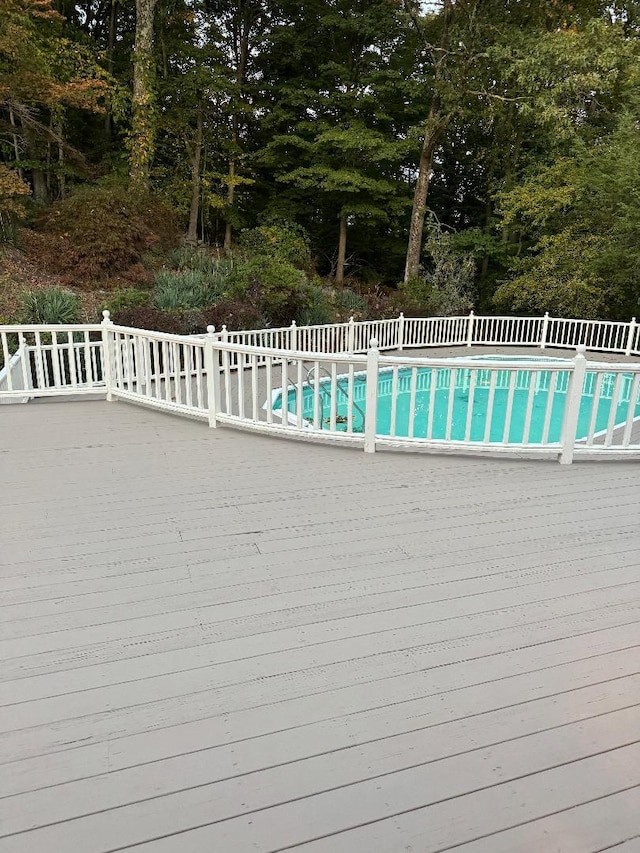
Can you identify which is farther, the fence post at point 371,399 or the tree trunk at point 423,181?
the tree trunk at point 423,181

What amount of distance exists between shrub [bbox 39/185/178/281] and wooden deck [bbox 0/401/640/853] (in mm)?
9347

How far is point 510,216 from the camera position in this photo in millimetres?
15023

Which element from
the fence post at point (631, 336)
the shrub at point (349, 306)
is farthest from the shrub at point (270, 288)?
the fence post at point (631, 336)

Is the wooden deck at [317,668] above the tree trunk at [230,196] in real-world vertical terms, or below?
below

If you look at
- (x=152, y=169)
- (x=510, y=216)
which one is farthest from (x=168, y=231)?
(x=510, y=216)

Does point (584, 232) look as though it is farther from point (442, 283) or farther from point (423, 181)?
point (423, 181)

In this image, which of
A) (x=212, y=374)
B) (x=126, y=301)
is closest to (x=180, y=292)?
(x=126, y=301)

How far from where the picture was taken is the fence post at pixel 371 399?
4383 millimetres

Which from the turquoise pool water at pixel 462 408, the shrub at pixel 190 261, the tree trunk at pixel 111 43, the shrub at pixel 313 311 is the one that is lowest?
the turquoise pool water at pixel 462 408

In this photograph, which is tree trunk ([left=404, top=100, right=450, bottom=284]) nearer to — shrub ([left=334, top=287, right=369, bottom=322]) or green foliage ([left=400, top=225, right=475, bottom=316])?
green foliage ([left=400, top=225, right=475, bottom=316])

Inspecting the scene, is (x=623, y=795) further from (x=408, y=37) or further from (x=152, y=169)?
(x=408, y=37)

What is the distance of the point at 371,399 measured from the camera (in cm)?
448

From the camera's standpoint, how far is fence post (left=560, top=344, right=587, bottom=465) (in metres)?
4.16

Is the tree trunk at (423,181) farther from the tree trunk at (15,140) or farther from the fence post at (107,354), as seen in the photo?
the fence post at (107,354)
